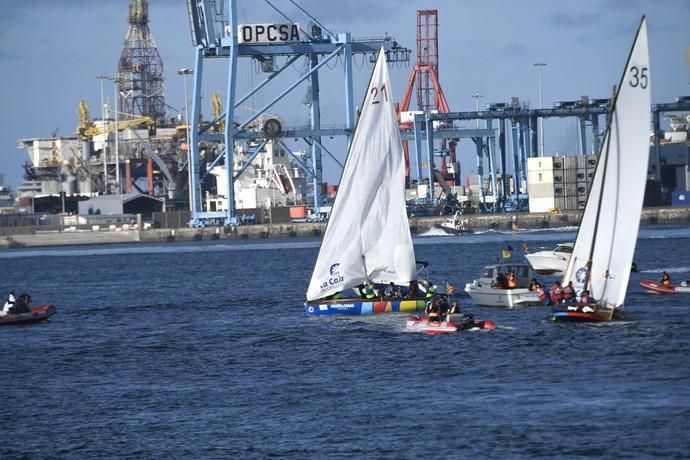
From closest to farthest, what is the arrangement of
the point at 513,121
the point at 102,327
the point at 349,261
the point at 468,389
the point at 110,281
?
the point at 468,389
the point at 349,261
the point at 102,327
the point at 110,281
the point at 513,121

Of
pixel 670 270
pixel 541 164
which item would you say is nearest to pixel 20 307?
pixel 670 270

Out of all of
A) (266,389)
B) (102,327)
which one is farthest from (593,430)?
(102,327)

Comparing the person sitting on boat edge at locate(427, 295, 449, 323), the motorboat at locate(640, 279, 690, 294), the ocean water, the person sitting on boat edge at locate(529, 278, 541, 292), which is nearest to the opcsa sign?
the ocean water

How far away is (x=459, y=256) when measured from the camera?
10731 centimetres

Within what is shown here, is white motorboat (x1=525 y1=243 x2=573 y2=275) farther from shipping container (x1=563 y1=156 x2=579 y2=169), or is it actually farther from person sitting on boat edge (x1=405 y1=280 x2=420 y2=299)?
shipping container (x1=563 y1=156 x2=579 y2=169)

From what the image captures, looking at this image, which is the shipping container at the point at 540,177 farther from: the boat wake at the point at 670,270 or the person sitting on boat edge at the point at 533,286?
the person sitting on boat edge at the point at 533,286

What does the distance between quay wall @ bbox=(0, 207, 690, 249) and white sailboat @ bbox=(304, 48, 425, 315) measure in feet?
313

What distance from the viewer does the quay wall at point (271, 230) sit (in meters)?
158

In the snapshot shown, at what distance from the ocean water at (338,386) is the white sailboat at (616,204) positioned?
1.31 meters

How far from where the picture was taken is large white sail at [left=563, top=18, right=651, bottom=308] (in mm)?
46312

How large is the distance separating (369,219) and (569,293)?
11.3 m

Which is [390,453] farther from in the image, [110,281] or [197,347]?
[110,281]

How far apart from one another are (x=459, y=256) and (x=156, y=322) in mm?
47123

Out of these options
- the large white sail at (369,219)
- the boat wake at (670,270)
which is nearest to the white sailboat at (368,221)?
the large white sail at (369,219)
